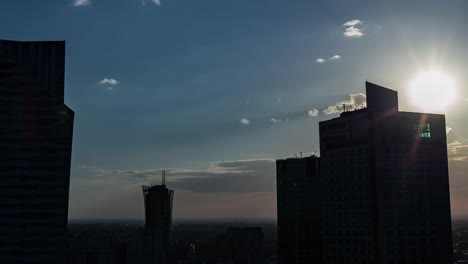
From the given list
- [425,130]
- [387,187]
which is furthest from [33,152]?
[425,130]

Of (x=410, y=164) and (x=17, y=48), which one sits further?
(x=17, y=48)

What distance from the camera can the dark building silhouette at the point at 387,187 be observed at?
452 ft

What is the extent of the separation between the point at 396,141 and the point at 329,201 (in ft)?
81.3

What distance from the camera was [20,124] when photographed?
508 feet

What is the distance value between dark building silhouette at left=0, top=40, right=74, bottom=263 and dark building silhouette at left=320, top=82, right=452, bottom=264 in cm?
7575

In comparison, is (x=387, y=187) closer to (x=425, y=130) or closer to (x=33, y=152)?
(x=425, y=130)

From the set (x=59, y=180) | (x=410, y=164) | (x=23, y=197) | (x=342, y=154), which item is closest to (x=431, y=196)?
(x=410, y=164)

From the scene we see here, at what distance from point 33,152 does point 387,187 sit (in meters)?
96.3

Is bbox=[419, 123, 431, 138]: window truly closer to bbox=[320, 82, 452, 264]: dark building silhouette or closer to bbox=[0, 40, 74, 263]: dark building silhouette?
bbox=[320, 82, 452, 264]: dark building silhouette

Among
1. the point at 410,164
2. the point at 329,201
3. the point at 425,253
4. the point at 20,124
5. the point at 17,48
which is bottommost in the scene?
the point at 425,253

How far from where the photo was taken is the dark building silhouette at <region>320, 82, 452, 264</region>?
138 m

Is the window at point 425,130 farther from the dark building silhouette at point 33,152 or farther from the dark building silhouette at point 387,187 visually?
the dark building silhouette at point 33,152

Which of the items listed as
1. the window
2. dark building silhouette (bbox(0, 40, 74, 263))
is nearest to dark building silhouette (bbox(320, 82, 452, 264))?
the window

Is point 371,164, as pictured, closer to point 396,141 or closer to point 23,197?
point 396,141
